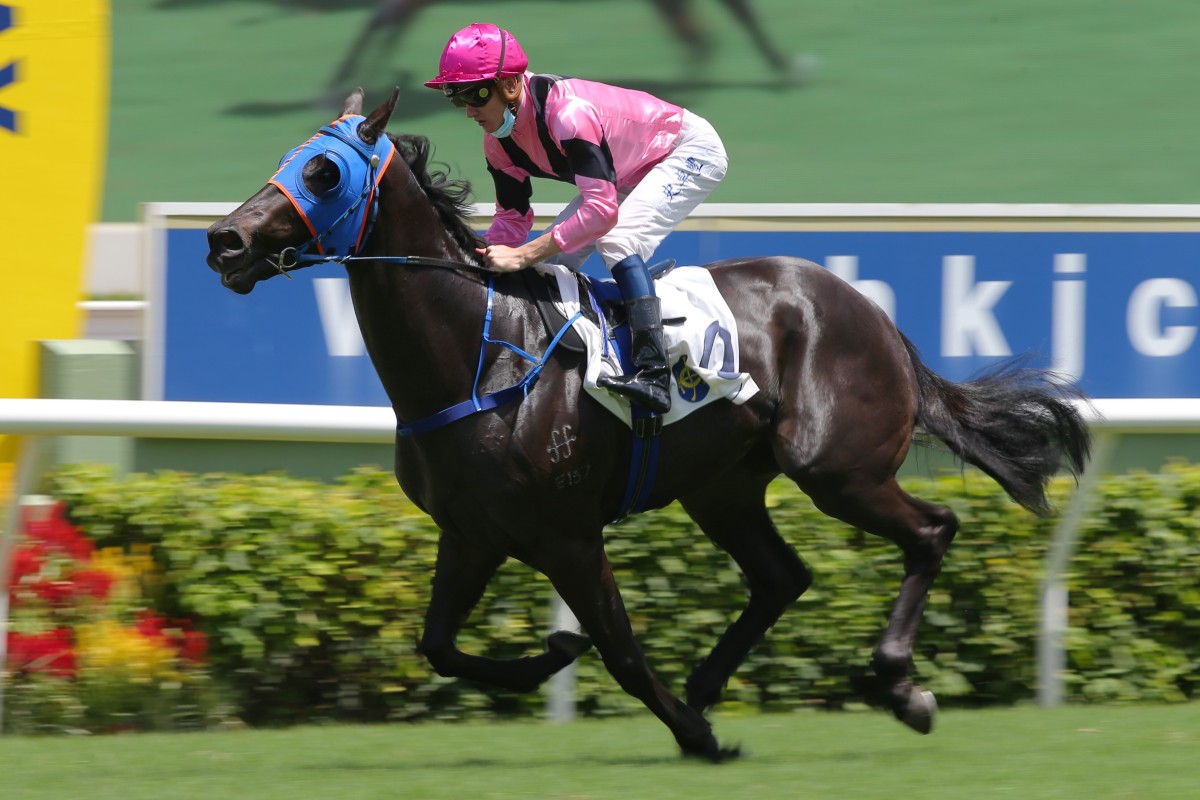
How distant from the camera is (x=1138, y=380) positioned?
6266 millimetres

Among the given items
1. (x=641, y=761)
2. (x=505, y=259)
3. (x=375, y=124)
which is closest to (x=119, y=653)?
(x=641, y=761)

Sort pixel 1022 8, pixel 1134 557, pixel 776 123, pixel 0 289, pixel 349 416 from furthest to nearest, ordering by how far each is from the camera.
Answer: pixel 1022 8, pixel 776 123, pixel 0 289, pixel 1134 557, pixel 349 416

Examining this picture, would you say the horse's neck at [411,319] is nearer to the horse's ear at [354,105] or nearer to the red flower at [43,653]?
the horse's ear at [354,105]

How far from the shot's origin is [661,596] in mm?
4773

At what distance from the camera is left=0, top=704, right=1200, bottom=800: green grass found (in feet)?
12.3

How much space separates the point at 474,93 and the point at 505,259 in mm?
409

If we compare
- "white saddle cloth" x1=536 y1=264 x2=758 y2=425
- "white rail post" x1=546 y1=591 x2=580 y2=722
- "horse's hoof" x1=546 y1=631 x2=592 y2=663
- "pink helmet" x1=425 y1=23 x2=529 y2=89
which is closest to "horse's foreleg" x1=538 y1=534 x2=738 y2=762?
"horse's hoof" x1=546 y1=631 x2=592 y2=663

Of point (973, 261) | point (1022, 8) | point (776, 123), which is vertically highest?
point (1022, 8)

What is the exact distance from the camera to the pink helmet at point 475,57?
152 inches

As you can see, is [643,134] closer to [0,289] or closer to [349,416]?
[349,416]

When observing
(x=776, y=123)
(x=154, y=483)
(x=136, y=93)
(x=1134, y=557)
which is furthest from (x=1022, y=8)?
(x=154, y=483)

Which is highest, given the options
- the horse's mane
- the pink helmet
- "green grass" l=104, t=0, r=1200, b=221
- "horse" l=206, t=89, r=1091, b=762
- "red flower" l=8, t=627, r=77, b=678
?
"green grass" l=104, t=0, r=1200, b=221

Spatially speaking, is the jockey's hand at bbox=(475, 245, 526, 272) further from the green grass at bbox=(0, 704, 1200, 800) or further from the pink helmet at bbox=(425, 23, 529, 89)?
the green grass at bbox=(0, 704, 1200, 800)

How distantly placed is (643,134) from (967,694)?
1.99m
